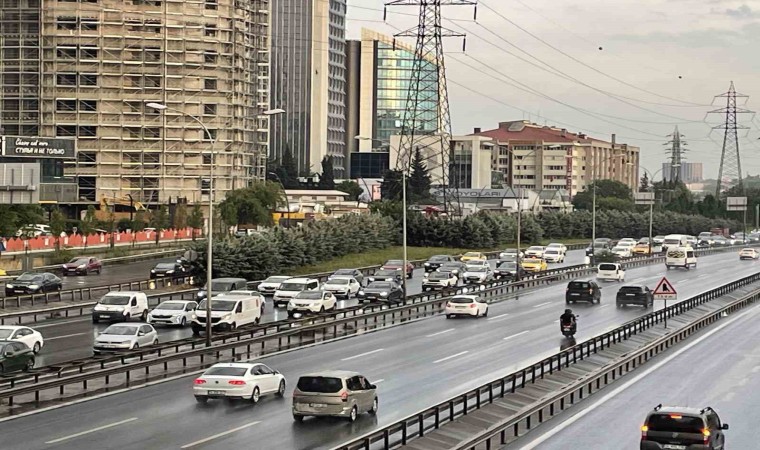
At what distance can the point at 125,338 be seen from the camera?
1759 inches

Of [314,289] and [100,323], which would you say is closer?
[100,323]

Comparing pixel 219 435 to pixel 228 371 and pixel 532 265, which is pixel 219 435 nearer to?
pixel 228 371

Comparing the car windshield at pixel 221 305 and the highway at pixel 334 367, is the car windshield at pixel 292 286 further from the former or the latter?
the car windshield at pixel 221 305

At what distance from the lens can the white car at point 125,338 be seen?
145 feet

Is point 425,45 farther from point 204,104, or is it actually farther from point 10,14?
point 10,14

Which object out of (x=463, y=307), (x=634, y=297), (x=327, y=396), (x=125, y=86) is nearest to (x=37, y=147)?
(x=463, y=307)

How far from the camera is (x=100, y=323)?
5553cm

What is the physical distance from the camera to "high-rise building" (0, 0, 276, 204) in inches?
5359

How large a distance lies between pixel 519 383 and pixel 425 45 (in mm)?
73660

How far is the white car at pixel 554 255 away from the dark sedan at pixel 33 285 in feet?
171

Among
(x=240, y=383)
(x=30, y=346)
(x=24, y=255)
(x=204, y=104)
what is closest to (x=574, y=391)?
(x=240, y=383)

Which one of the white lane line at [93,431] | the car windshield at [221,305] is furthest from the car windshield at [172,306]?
the white lane line at [93,431]

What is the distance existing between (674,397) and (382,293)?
31559 millimetres

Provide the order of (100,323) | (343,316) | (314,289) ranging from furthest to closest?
1. (314,289)
2. (343,316)
3. (100,323)
